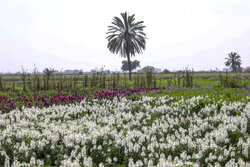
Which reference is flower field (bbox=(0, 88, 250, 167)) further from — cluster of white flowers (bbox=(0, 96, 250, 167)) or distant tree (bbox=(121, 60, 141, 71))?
distant tree (bbox=(121, 60, 141, 71))

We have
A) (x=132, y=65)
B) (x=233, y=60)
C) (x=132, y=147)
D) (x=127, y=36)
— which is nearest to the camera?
(x=132, y=147)

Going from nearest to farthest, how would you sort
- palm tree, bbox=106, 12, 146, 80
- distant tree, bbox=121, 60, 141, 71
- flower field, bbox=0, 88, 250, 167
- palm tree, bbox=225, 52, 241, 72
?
flower field, bbox=0, 88, 250, 167
palm tree, bbox=106, 12, 146, 80
palm tree, bbox=225, 52, 241, 72
distant tree, bbox=121, 60, 141, 71

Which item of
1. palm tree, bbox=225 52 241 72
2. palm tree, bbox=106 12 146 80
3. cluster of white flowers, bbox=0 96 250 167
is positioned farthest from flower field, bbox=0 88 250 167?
palm tree, bbox=225 52 241 72

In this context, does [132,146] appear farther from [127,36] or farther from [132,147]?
[127,36]

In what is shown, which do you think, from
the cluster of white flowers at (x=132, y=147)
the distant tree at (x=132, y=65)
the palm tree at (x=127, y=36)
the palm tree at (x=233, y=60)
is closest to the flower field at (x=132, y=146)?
the cluster of white flowers at (x=132, y=147)

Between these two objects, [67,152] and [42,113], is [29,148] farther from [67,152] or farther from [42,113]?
[42,113]

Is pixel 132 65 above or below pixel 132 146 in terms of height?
above

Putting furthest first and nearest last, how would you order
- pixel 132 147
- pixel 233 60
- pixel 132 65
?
pixel 132 65 → pixel 233 60 → pixel 132 147

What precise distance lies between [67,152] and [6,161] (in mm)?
1347

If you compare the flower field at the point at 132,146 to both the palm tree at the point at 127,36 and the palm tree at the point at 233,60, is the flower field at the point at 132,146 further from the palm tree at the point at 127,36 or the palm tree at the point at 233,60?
the palm tree at the point at 233,60

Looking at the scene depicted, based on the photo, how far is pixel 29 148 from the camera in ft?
17.4

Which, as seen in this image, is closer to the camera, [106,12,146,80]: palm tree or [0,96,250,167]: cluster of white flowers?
[0,96,250,167]: cluster of white flowers

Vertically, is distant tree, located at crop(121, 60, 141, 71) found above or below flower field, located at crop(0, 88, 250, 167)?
above

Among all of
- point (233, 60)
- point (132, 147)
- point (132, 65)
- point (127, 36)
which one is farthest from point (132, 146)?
point (132, 65)
